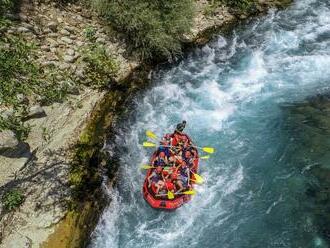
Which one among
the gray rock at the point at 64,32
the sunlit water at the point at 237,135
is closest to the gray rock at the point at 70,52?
the gray rock at the point at 64,32

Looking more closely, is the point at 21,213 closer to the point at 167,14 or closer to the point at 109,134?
the point at 109,134

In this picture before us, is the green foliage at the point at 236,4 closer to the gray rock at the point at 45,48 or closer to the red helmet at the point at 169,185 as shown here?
the gray rock at the point at 45,48

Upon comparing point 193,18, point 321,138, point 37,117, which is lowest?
point 321,138

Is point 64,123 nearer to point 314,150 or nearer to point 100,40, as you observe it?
point 100,40

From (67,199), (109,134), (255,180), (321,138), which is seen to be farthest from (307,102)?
(67,199)

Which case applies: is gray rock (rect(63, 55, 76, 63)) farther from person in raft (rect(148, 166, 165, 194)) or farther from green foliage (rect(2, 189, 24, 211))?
green foliage (rect(2, 189, 24, 211))

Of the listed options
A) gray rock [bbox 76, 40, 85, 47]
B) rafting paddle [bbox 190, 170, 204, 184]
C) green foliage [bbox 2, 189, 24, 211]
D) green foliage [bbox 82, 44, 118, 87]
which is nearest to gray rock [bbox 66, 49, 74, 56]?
green foliage [bbox 82, 44, 118, 87]
